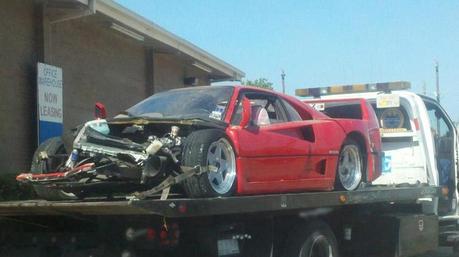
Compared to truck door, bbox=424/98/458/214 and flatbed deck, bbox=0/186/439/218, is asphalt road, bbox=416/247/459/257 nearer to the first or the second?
truck door, bbox=424/98/458/214

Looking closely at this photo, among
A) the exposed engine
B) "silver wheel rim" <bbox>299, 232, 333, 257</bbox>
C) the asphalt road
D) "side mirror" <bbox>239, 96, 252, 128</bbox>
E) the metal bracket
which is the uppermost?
"side mirror" <bbox>239, 96, 252, 128</bbox>

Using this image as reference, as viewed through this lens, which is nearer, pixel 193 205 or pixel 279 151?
pixel 193 205

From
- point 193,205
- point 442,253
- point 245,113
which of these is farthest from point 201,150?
point 442,253

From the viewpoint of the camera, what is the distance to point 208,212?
17.4ft

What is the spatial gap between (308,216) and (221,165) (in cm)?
157

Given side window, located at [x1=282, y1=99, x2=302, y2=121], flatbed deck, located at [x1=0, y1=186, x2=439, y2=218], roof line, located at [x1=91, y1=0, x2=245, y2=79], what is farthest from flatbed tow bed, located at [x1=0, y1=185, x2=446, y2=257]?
roof line, located at [x1=91, y1=0, x2=245, y2=79]

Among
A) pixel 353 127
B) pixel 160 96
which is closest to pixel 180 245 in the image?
pixel 160 96

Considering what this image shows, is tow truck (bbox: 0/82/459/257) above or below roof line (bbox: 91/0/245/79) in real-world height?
below

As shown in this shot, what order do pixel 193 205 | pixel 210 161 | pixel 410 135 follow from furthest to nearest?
pixel 410 135, pixel 210 161, pixel 193 205

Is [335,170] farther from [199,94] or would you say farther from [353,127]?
[199,94]

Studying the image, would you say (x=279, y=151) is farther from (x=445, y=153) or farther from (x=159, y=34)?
(x=159, y=34)

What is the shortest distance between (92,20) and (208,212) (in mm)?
11512

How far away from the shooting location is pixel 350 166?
26.3 feet

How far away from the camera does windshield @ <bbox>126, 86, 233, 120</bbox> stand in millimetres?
6480
